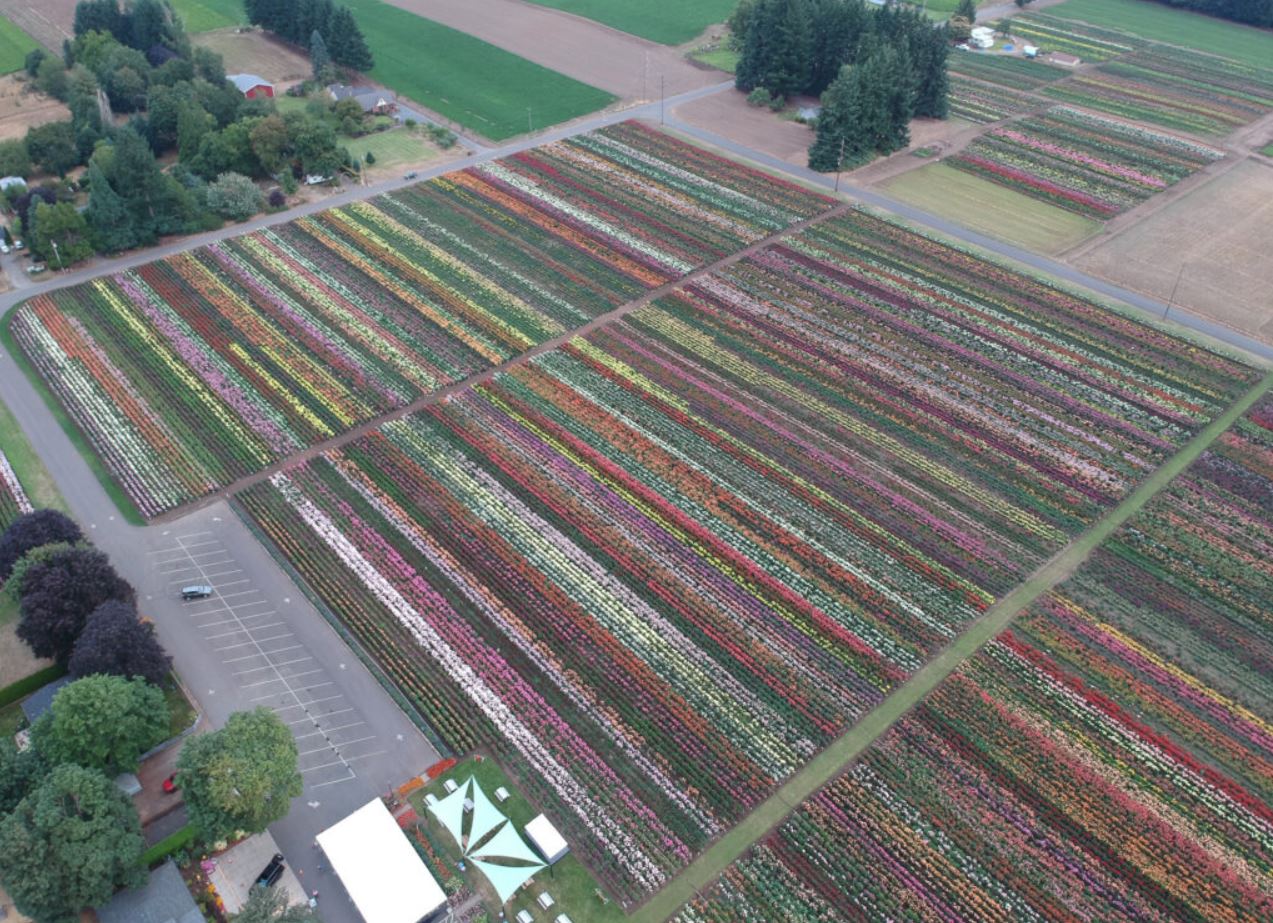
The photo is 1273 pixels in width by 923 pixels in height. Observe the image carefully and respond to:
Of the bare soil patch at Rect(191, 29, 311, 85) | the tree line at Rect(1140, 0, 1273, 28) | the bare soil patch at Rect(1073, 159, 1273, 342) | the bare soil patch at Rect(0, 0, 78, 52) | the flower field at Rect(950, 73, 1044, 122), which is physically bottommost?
the bare soil patch at Rect(1073, 159, 1273, 342)

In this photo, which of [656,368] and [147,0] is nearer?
[656,368]

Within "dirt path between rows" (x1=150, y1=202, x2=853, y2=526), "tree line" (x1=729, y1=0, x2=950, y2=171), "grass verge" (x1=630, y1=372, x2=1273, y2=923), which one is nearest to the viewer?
"grass verge" (x1=630, y1=372, x2=1273, y2=923)

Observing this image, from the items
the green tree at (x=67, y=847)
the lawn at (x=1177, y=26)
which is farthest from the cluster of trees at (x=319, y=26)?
the lawn at (x=1177, y=26)

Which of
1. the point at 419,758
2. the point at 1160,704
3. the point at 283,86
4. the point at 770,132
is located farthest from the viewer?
the point at 283,86

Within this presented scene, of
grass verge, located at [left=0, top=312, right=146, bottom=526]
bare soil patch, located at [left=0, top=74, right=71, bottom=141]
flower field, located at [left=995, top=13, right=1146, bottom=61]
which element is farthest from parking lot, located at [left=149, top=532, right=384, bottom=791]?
flower field, located at [left=995, top=13, right=1146, bottom=61]

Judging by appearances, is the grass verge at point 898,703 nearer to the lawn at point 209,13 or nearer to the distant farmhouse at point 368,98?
the distant farmhouse at point 368,98

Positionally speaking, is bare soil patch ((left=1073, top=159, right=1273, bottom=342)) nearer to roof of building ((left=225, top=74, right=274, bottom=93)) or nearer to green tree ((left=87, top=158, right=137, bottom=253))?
green tree ((left=87, top=158, right=137, bottom=253))

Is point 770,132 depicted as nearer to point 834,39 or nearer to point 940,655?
point 834,39

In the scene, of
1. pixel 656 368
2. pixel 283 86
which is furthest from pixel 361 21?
pixel 656 368
